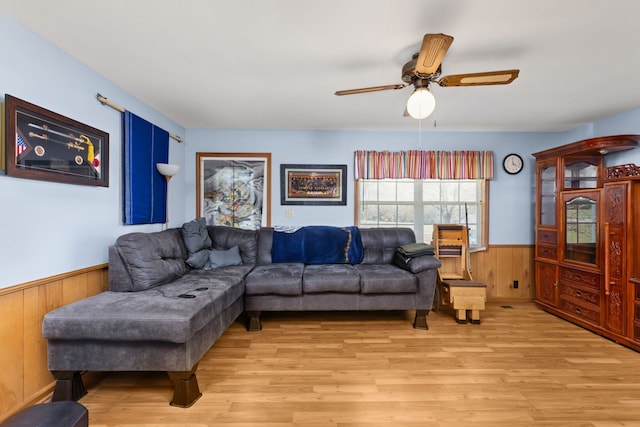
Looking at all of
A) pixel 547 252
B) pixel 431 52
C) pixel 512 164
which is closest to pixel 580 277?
pixel 547 252

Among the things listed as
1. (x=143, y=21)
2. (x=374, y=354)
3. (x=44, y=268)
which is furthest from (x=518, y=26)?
(x=44, y=268)

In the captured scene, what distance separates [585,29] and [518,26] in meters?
0.43

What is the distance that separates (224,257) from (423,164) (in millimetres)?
2910

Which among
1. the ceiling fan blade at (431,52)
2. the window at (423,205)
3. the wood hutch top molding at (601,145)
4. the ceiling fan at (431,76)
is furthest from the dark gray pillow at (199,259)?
the wood hutch top molding at (601,145)

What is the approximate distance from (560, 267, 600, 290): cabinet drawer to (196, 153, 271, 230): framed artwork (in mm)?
3749

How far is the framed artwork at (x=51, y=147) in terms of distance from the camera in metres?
1.79

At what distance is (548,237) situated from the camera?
12.2ft

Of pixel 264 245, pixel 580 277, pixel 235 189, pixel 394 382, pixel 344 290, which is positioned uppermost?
pixel 235 189

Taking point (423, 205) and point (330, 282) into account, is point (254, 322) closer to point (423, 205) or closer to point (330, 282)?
point (330, 282)

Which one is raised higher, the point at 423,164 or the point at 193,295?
the point at 423,164

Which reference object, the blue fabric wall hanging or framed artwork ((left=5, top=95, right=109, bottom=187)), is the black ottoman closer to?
framed artwork ((left=5, top=95, right=109, bottom=187))

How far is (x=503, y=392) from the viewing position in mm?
2084

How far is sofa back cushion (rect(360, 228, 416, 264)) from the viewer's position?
384 centimetres

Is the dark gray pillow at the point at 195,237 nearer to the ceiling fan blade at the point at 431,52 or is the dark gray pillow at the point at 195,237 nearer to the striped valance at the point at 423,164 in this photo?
the striped valance at the point at 423,164
